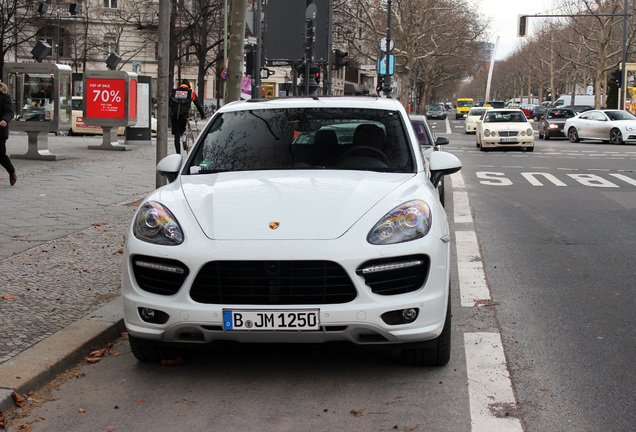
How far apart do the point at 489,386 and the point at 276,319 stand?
3.81ft

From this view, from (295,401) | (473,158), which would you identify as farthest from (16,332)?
(473,158)

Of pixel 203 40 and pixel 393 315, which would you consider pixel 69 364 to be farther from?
pixel 203 40

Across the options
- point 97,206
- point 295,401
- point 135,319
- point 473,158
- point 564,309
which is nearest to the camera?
point 295,401

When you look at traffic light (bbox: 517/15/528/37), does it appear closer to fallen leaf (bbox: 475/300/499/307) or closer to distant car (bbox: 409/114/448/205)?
distant car (bbox: 409/114/448/205)

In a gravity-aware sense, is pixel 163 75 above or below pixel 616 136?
above

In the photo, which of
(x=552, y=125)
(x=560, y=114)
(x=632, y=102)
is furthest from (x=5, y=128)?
(x=632, y=102)

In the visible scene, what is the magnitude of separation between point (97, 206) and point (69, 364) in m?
6.87

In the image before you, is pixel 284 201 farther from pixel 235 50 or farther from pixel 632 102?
pixel 632 102

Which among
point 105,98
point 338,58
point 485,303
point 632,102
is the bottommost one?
point 485,303

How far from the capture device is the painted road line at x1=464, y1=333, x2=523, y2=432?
3922 millimetres

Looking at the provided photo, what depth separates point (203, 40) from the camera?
48594mm

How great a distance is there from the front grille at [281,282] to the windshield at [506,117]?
998 inches

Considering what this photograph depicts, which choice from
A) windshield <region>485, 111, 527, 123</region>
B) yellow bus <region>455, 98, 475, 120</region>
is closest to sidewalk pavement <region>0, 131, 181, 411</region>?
windshield <region>485, 111, 527, 123</region>

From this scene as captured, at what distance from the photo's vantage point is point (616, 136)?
110 ft
